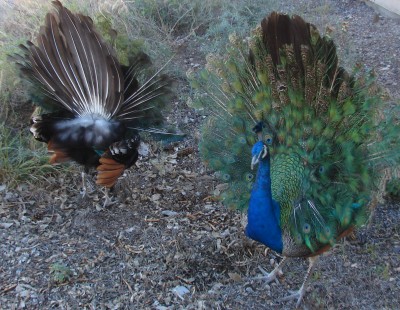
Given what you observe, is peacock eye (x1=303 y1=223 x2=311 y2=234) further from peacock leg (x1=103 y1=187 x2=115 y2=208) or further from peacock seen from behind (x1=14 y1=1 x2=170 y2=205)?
peacock leg (x1=103 y1=187 x2=115 y2=208)

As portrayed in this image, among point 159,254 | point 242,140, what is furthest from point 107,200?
point 242,140

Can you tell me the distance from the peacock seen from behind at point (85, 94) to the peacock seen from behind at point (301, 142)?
0.83m

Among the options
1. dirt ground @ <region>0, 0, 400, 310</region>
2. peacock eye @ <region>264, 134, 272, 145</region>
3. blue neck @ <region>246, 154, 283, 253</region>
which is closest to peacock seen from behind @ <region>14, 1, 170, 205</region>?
dirt ground @ <region>0, 0, 400, 310</region>

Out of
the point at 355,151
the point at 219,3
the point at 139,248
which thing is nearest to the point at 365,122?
the point at 355,151

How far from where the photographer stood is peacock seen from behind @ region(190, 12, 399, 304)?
3.13m

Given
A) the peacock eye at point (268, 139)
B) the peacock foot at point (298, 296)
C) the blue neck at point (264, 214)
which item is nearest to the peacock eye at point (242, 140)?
the peacock eye at point (268, 139)

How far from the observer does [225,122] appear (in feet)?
12.2

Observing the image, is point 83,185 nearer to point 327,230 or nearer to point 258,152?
point 258,152

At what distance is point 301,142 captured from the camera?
330cm

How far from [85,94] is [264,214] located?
1.76 m

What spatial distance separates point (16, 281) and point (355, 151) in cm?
230

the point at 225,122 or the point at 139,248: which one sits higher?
the point at 225,122

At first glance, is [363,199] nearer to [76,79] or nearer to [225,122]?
[225,122]

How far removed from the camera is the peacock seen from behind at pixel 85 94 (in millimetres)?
3945
